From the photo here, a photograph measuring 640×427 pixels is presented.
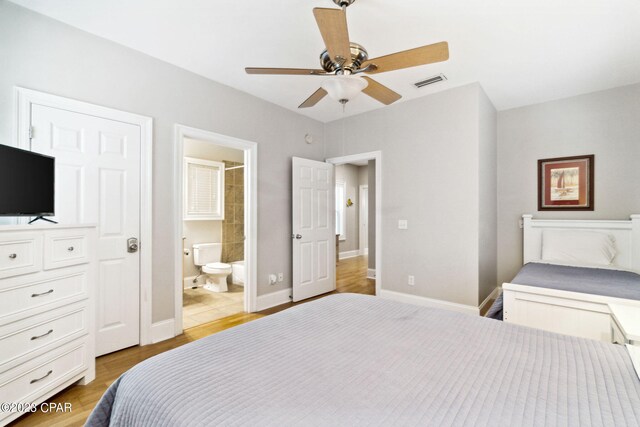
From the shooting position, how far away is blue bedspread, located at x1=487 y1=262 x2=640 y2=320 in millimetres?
2182

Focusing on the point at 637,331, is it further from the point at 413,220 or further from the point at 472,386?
the point at 413,220

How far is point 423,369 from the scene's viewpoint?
1.06 metres

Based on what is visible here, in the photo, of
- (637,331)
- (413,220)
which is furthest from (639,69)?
(637,331)

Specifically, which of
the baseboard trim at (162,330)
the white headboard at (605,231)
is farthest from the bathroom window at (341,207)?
the baseboard trim at (162,330)

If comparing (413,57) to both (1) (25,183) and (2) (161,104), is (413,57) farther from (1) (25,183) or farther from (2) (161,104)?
(1) (25,183)

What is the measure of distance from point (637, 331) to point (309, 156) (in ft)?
12.3

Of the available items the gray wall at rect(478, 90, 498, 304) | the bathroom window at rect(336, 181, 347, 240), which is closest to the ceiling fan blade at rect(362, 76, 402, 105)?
the gray wall at rect(478, 90, 498, 304)

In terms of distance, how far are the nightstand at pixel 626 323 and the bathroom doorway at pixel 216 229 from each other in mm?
3128

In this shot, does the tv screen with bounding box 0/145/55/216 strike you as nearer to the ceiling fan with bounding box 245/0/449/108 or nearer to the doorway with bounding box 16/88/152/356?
the doorway with bounding box 16/88/152/356

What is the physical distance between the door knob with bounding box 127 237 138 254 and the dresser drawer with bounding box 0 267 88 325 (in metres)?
0.60

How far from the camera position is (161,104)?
9.18 ft

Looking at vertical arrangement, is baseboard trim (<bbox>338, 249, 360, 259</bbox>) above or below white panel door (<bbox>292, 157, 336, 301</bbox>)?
below

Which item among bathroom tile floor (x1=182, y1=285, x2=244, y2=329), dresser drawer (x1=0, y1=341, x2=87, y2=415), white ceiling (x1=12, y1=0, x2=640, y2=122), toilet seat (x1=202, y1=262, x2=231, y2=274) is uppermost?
white ceiling (x1=12, y1=0, x2=640, y2=122)

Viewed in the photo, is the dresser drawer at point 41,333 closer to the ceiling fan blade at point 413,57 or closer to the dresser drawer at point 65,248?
the dresser drawer at point 65,248
